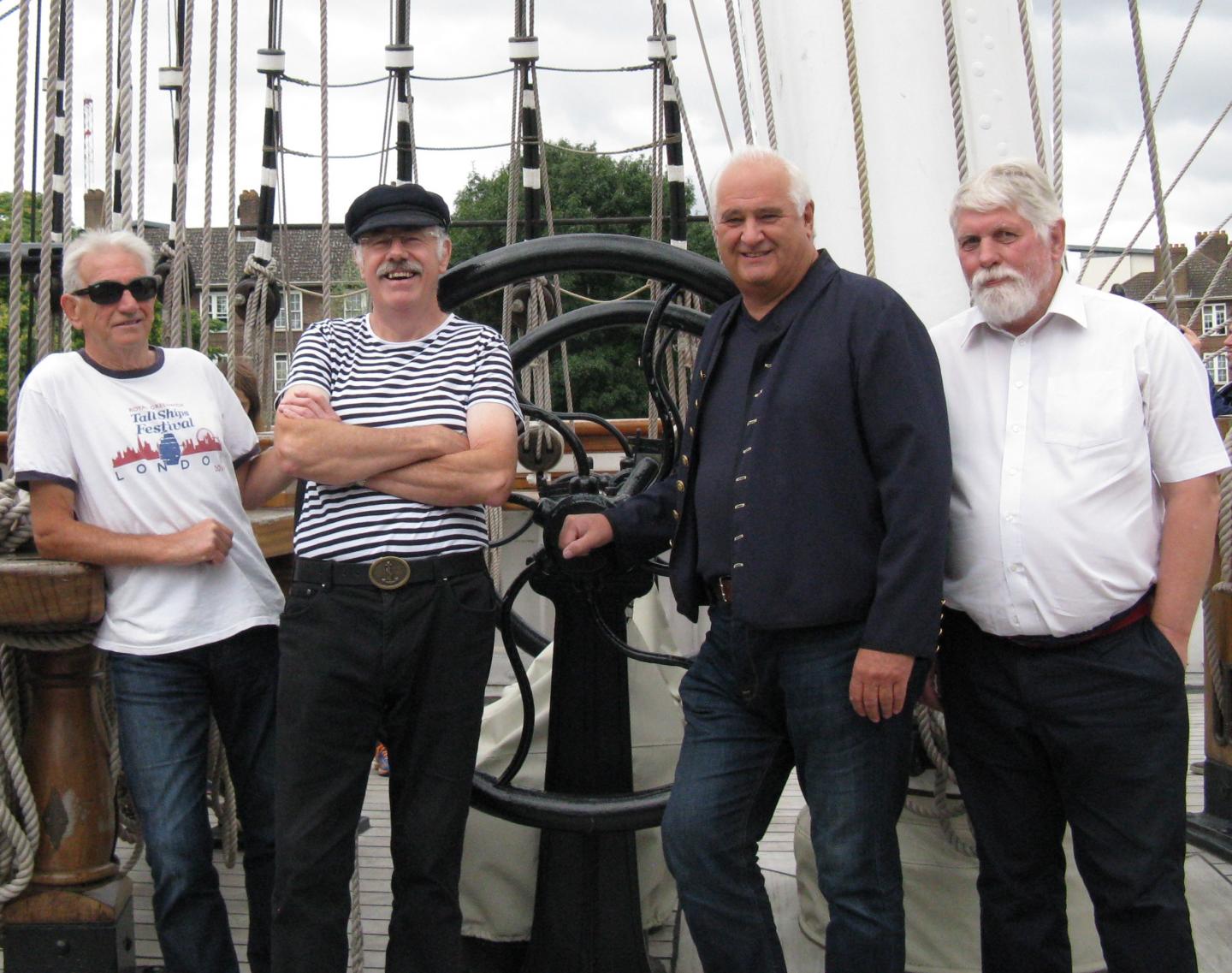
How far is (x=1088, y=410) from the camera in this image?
1697mm

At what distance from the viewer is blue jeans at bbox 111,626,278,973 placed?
6.85 feet

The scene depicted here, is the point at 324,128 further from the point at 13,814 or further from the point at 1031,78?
the point at 13,814

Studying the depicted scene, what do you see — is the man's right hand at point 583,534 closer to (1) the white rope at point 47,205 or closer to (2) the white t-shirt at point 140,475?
(2) the white t-shirt at point 140,475

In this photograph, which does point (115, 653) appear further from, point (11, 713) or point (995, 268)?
point (995, 268)

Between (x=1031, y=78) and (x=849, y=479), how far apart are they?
123 cm

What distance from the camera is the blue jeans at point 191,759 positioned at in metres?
2.09

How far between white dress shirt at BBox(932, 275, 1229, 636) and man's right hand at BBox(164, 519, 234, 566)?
114cm

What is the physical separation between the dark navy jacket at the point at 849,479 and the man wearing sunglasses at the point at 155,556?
89 centimetres

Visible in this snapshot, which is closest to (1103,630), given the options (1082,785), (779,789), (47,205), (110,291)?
(1082,785)

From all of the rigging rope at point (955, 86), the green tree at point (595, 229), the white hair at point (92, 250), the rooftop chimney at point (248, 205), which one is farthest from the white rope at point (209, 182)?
the rooftop chimney at point (248, 205)

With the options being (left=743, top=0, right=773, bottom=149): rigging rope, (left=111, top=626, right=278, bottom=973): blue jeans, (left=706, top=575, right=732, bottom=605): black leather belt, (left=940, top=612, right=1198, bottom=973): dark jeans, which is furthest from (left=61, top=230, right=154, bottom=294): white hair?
(left=940, top=612, right=1198, bottom=973): dark jeans

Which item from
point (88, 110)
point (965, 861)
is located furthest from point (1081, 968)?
point (88, 110)

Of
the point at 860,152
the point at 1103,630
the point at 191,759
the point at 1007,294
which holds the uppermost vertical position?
the point at 860,152

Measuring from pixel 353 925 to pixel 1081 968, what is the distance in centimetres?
131
